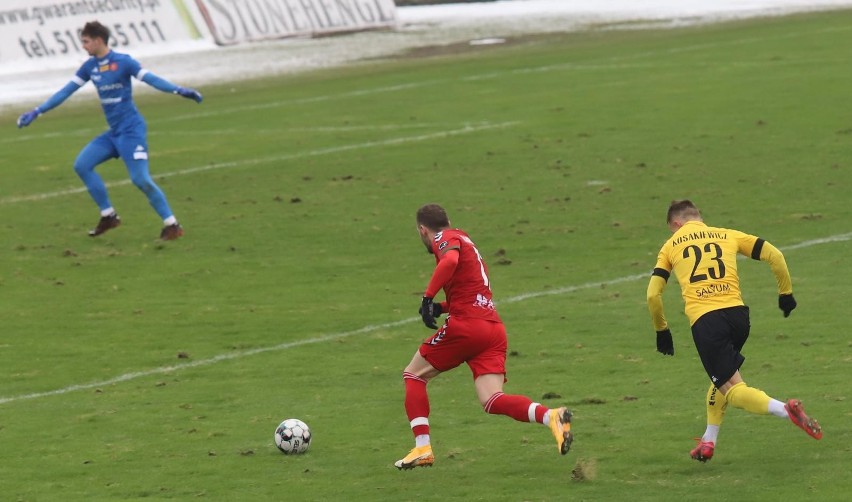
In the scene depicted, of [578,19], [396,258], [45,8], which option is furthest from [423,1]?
Result: [396,258]

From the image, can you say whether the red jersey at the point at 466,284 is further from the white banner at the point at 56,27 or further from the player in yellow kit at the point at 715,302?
the white banner at the point at 56,27

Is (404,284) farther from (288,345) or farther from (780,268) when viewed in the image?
(780,268)

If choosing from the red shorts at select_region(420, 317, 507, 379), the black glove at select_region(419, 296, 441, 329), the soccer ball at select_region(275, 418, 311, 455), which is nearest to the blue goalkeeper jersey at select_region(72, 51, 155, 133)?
the soccer ball at select_region(275, 418, 311, 455)

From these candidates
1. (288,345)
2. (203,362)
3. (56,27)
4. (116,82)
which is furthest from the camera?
(56,27)

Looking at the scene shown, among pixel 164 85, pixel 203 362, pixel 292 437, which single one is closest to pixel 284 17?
pixel 164 85

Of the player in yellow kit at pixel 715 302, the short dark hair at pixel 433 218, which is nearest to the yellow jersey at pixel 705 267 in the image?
the player in yellow kit at pixel 715 302

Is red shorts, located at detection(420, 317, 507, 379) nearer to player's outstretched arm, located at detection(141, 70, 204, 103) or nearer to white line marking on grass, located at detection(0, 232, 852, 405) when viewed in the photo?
white line marking on grass, located at detection(0, 232, 852, 405)

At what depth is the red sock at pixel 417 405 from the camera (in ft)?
34.5

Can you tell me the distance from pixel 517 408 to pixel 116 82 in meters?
10.6

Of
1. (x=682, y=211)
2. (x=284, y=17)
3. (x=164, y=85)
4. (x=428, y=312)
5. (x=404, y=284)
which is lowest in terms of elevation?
(x=284, y=17)

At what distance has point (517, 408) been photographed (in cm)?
1032

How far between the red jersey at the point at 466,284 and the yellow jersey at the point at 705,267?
1092mm

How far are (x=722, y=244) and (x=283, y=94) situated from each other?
2442 centimetres

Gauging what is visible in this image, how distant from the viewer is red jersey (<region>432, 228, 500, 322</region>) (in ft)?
34.6
